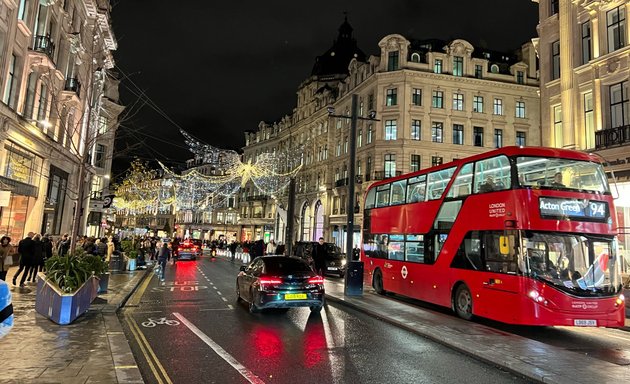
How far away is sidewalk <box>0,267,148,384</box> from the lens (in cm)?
560

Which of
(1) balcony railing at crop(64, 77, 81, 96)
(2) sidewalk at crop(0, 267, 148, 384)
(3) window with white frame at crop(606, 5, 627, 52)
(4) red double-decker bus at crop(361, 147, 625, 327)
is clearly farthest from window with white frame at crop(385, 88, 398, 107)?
(2) sidewalk at crop(0, 267, 148, 384)

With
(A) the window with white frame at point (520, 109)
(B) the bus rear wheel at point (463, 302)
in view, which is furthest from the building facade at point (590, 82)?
(A) the window with white frame at point (520, 109)

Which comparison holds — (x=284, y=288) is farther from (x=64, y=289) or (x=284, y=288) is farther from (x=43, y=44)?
(x=43, y=44)

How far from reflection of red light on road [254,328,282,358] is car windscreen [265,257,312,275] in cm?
203

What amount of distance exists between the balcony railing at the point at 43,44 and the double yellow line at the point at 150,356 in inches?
686

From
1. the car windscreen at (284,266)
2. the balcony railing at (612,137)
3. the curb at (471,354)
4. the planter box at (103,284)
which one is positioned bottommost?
the curb at (471,354)

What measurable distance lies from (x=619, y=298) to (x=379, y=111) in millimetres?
35193

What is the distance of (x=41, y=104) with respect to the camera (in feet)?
75.5

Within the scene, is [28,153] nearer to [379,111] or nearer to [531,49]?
[379,111]

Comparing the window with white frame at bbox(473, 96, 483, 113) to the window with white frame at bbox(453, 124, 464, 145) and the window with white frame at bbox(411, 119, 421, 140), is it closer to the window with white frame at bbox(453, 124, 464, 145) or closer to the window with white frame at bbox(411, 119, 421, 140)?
the window with white frame at bbox(453, 124, 464, 145)

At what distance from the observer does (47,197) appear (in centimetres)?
2508

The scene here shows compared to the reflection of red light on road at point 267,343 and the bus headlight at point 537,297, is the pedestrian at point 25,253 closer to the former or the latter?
the reflection of red light on road at point 267,343

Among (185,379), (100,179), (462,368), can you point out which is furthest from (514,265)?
(100,179)

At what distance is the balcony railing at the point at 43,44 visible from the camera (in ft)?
69.7
